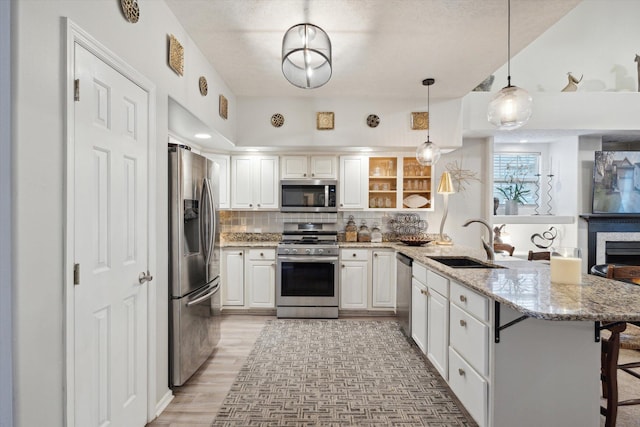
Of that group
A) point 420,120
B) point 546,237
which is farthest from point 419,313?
point 546,237

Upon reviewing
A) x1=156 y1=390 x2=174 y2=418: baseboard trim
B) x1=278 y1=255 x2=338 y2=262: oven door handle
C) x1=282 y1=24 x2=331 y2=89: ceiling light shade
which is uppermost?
x1=282 y1=24 x2=331 y2=89: ceiling light shade

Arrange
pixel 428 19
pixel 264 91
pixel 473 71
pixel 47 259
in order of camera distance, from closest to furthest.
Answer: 1. pixel 47 259
2. pixel 428 19
3. pixel 473 71
4. pixel 264 91

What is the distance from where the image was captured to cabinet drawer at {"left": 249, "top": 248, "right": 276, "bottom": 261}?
415cm

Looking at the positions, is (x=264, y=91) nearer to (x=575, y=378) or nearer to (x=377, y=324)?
(x=377, y=324)

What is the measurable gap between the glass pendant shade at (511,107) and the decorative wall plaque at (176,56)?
88.4 inches

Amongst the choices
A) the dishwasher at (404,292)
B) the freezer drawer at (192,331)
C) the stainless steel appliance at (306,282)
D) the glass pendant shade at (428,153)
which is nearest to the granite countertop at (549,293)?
the dishwasher at (404,292)

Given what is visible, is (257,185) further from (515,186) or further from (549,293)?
(515,186)

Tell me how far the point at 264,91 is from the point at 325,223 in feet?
6.45

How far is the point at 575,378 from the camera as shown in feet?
5.46

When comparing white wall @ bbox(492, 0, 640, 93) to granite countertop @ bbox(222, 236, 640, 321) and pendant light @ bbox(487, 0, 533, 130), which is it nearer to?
pendant light @ bbox(487, 0, 533, 130)

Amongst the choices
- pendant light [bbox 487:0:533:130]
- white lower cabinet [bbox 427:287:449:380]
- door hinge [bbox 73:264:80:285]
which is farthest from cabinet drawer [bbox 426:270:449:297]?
door hinge [bbox 73:264:80:285]

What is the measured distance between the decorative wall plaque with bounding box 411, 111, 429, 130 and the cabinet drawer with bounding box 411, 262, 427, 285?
6.29 ft

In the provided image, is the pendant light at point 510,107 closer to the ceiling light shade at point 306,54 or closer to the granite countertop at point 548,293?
the granite countertop at point 548,293

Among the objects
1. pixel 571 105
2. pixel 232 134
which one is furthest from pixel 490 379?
pixel 571 105
